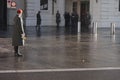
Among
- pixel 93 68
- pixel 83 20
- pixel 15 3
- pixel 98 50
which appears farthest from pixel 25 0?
pixel 93 68

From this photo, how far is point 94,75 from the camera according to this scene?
467 inches

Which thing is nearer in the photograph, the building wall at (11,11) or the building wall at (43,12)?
the building wall at (43,12)

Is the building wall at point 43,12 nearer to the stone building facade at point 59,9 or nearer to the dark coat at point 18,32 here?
the stone building facade at point 59,9

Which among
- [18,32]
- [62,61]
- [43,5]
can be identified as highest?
[43,5]

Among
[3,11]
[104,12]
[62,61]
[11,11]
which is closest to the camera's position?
[62,61]

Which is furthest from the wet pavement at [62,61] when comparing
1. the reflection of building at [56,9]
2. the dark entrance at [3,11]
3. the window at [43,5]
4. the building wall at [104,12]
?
the building wall at [104,12]

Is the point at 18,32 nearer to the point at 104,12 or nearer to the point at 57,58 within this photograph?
the point at 57,58

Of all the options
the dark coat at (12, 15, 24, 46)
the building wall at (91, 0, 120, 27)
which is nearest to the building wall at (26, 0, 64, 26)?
the building wall at (91, 0, 120, 27)

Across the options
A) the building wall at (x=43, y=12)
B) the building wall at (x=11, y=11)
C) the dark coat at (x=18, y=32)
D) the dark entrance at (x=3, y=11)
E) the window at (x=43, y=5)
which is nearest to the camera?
the dark coat at (x=18, y=32)

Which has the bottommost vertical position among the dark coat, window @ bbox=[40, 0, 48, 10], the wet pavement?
the wet pavement

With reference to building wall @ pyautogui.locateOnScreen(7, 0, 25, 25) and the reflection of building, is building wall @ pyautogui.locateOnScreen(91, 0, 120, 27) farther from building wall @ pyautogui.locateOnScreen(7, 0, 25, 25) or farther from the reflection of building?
building wall @ pyautogui.locateOnScreen(7, 0, 25, 25)

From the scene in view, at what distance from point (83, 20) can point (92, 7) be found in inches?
73.6

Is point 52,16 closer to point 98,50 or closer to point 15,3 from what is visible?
point 15,3

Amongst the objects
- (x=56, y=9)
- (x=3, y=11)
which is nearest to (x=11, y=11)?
(x=3, y=11)
